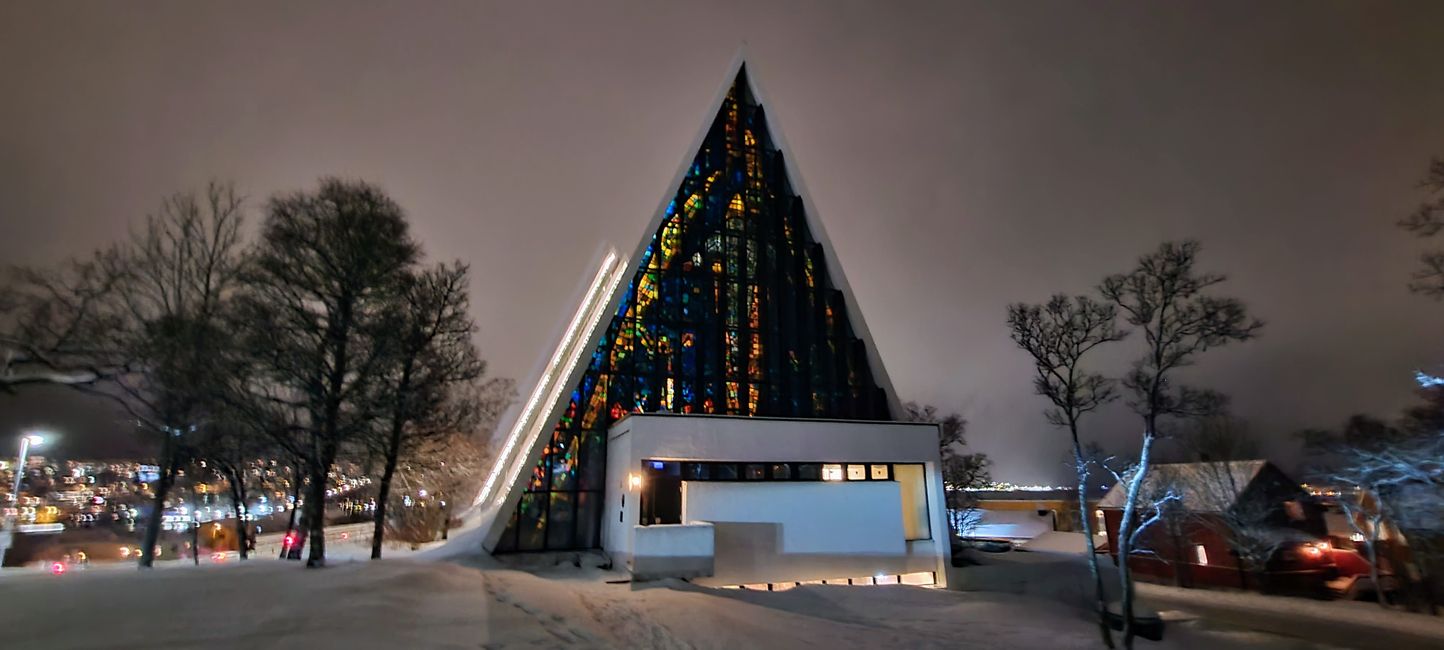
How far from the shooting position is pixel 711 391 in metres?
23.8

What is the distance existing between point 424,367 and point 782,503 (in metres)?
12.3

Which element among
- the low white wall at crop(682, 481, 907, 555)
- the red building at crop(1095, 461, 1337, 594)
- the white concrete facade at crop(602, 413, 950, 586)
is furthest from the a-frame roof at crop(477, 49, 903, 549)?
the red building at crop(1095, 461, 1337, 594)

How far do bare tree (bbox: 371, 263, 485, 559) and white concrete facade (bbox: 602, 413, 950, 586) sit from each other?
18.9 feet

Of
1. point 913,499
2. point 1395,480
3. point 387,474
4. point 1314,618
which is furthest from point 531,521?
point 1314,618

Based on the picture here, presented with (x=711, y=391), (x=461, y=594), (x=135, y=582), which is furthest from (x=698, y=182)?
(x=135, y=582)

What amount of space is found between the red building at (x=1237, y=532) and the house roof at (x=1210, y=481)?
43 mm

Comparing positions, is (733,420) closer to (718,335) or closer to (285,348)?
(718,335)

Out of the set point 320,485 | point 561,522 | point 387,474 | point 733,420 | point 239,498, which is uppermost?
point 733,420

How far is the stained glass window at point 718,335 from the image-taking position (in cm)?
2181

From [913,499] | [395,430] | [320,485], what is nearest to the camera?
[320,485]

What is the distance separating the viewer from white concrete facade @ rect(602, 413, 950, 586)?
19.4m

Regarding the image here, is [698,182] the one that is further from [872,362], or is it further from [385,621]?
[385,621]

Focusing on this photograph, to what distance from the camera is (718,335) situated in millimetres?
24688

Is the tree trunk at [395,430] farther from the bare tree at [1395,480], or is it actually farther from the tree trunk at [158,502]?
the bare tree at [1395,480]
